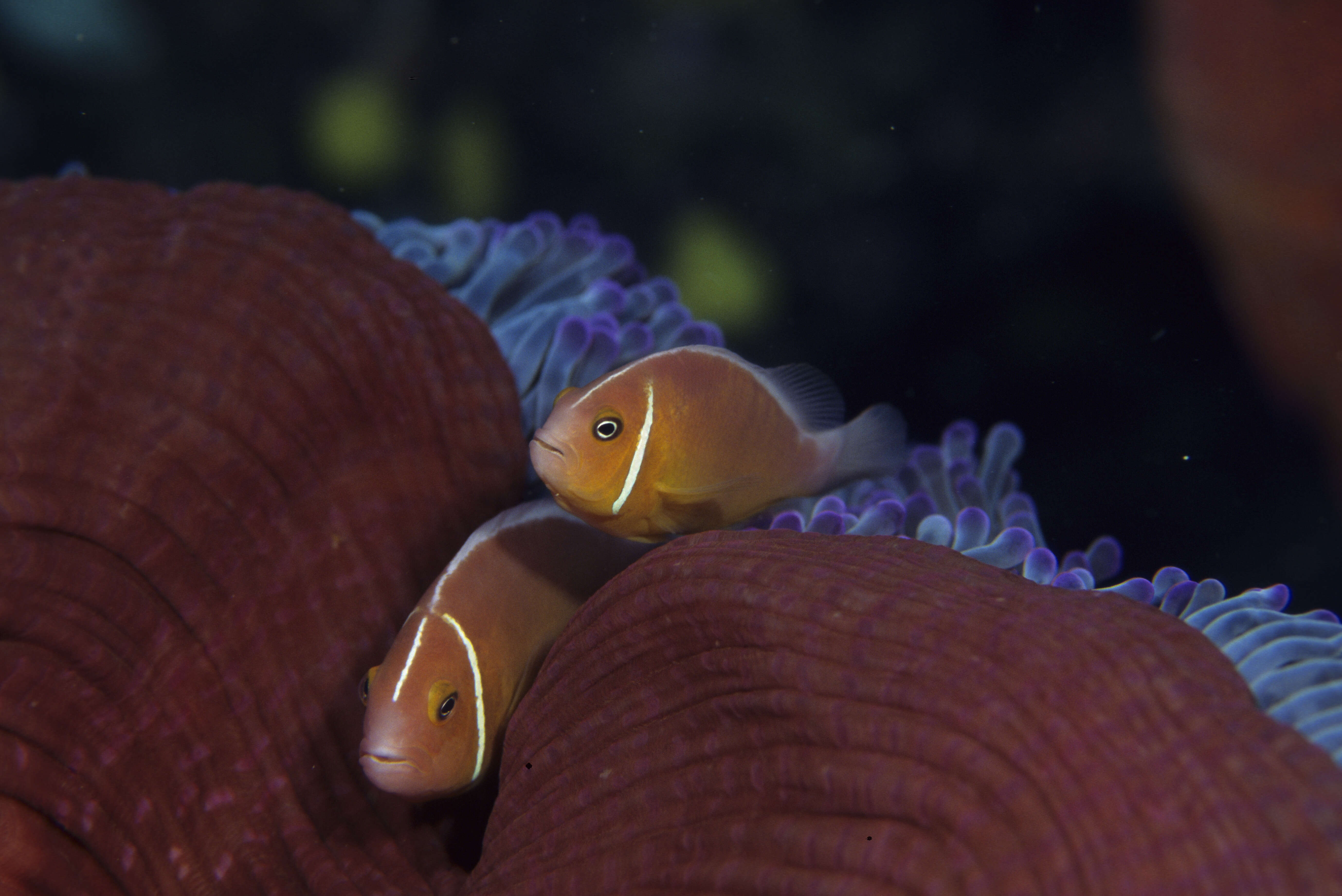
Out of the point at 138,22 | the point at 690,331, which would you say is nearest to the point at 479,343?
the point at 690,331

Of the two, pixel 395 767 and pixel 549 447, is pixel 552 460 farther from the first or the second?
pixel 395 767

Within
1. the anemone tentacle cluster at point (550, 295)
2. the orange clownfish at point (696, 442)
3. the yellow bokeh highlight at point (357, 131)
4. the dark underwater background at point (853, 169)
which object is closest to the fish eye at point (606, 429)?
the orange clownfish at point (696, 442)

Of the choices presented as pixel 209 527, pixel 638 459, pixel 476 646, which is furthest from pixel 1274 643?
pixel 209 527

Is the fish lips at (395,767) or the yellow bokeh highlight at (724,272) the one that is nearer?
the fish lips at (395,767)

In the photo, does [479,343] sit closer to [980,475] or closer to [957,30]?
[980,475]

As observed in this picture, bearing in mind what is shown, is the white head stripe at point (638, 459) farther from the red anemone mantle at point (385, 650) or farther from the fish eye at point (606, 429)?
the red anemone mantle at point (385, 650)

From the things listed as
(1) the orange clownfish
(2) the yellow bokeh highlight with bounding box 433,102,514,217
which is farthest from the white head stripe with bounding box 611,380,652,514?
(2) the yellow bokeh highlight with bounding box 433,102,514,217
